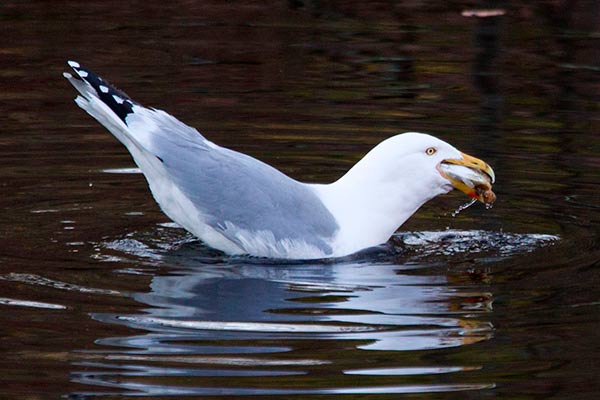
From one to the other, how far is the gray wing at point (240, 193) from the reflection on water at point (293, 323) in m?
0.19

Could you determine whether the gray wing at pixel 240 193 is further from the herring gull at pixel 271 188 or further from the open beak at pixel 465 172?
the open beak at pixel 465 172

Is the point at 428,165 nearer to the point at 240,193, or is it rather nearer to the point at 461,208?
the point at 240,193

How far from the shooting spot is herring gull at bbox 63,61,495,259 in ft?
23.1

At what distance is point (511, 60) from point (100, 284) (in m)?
6.49

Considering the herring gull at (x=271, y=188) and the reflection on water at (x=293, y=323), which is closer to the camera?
the reflection on water at (x=293, y=323)

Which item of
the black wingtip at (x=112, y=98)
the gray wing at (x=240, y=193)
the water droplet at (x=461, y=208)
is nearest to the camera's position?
the gray wing at (x=240, y=193)

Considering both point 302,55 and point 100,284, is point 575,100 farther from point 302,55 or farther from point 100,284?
point 100,284

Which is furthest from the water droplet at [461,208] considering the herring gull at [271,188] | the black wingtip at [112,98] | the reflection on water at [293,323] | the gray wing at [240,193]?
the black wingtip at [112,98]

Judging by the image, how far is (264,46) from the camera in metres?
12.5

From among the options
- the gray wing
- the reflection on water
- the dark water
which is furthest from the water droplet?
the gray wing

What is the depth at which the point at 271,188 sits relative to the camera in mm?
7047

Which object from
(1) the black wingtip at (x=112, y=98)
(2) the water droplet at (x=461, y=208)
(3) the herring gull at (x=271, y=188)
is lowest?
(2) the water droplet at (x=461, y=208)

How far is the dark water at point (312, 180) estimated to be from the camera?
5.49 metres

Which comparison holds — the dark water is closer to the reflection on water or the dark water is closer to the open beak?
the reflection on water
